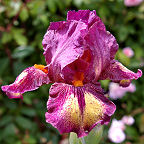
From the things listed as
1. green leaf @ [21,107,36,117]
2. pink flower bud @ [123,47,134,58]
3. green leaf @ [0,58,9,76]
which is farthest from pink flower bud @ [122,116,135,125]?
green leaf @ [0,58,9,76]

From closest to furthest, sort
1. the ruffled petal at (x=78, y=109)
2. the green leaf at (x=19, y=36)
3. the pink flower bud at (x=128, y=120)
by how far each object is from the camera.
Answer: the ruffled petal at (x=78, y=109) < the green leaf at (x=19, y=36) < the pink flower bud at (x=128, y=120)

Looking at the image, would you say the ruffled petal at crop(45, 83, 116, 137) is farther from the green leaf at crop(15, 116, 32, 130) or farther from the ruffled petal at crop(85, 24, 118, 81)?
the green leaf at crop(15, 116, 32, 130)

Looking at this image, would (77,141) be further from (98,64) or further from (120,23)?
(120,23)

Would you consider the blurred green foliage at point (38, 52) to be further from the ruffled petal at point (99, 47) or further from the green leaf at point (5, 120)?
the ruffled petal at point (99, 47)

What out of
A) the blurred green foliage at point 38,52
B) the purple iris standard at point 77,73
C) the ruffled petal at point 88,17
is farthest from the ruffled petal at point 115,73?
the blurred green foliage at point 38,52

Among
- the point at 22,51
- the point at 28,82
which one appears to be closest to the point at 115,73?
the point at 28,82

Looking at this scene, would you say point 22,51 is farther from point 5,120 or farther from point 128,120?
point 128,120
